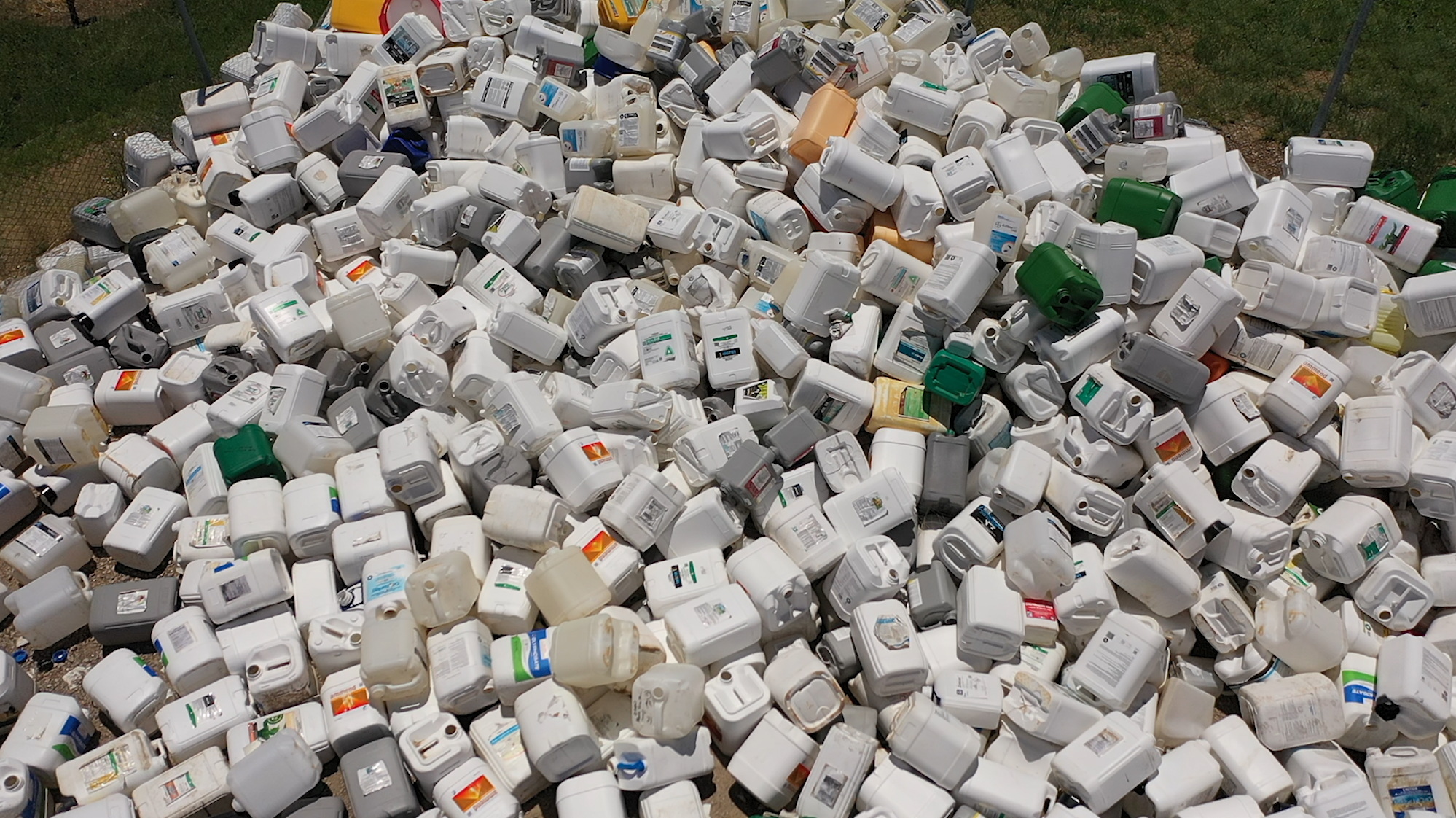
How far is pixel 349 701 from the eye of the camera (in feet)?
12.4

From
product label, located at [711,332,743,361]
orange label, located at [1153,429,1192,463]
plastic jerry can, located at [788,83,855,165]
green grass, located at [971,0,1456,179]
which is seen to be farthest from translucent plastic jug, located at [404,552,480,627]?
green grass, located at [971,0,1456,179]

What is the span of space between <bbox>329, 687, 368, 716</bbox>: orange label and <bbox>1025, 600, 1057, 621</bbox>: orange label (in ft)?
8.80

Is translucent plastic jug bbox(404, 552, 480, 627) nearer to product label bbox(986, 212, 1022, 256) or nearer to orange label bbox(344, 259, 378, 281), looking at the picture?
orange label bbox(344, 259, 378, 281)

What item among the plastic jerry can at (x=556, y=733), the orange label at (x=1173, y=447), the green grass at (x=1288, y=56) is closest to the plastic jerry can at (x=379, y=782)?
the plastic jerry can at (x=556, y=733)

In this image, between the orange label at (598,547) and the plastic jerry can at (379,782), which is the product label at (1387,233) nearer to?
the orange label at (598,547)

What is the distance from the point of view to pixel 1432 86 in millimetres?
7059

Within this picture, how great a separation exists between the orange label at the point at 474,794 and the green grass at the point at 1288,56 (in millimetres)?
A: 6530

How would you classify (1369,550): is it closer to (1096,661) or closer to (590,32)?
(1096,661)

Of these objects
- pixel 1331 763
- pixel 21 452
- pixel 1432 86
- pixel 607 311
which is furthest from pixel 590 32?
pixel 1432 86

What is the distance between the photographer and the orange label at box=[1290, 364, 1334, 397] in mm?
4191

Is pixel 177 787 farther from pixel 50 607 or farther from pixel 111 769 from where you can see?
pixel 50 607

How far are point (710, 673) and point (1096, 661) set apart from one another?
4.97 ft

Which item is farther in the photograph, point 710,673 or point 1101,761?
point 710,673

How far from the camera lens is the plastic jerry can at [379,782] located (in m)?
3.51
